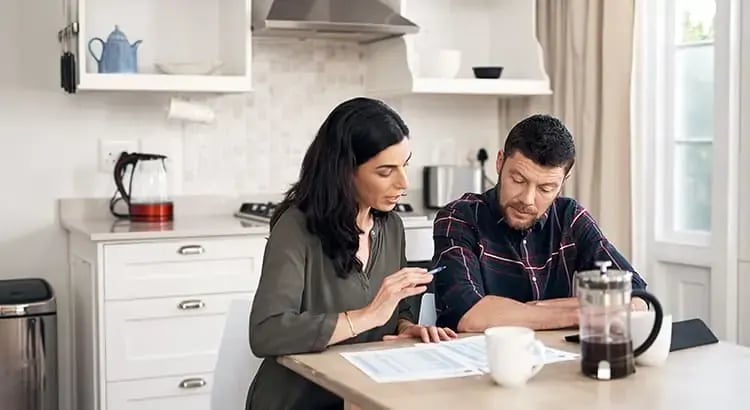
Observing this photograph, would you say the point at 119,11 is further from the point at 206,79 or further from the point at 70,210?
the point at 70,210

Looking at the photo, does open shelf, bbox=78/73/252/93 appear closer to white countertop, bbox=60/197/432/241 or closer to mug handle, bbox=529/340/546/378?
white countertop, bbox=60/197/432/241

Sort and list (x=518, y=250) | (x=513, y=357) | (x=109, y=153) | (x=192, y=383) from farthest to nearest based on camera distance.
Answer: (x=109, y=153) < (x=192, y=383) < (x=518, y=250) < (x=513, y=357)

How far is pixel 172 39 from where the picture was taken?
3986mm

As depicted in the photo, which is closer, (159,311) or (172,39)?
(159,311)

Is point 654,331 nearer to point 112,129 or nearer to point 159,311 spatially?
point 159,311

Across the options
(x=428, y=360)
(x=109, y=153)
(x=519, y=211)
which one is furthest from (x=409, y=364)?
→ (x=109, y=153)

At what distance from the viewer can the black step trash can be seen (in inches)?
133

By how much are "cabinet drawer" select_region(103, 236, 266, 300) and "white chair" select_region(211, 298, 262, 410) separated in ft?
3.61

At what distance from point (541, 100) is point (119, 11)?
1.76m

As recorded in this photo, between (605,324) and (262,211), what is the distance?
89.6 inches

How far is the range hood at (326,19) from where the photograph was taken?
376 centimetres

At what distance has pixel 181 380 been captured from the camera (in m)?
3.51

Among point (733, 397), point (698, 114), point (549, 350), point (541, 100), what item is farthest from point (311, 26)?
point (733, 397)

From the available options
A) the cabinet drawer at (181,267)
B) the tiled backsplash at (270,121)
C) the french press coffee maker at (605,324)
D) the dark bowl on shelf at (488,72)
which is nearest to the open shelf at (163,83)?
the tiled backsplash at (270,121)
